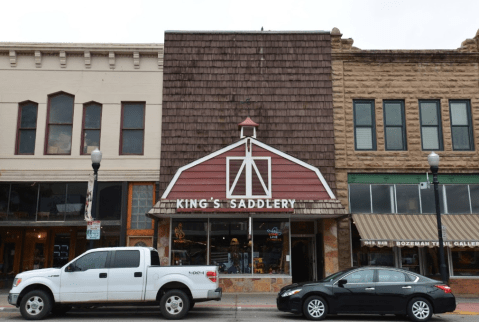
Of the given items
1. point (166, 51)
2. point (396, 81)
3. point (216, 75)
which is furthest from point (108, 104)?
point (396, 81)

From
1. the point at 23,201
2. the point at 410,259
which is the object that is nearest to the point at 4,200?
the point at 23,201

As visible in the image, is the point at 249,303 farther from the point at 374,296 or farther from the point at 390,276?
the point at 390,276

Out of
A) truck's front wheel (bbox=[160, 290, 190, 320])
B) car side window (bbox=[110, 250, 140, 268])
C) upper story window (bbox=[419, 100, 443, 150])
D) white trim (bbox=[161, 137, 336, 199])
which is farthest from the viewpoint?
upper story window (bbox=[419, 100, 443, 150])

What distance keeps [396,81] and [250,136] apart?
21.0 feet

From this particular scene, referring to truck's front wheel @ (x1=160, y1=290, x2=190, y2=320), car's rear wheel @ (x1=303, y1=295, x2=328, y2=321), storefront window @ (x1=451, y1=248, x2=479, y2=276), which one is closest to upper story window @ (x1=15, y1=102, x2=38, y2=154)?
truck's front wheel @ (x1=160, y1=290, x2=190, y2=320)

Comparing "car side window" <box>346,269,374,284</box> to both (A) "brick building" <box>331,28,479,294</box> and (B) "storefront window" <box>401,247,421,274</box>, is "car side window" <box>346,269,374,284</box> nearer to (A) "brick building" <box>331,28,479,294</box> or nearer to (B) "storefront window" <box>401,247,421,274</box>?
(A) "brick building" <box>331,28,479,294</box>

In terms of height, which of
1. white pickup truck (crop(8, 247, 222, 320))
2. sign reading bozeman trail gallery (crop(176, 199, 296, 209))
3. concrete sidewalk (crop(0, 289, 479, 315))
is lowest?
concrete sidewalk (crop(0, 289, 479, 315))

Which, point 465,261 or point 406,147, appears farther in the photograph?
point 406,147

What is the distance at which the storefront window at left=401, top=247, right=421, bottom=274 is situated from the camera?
16422mm

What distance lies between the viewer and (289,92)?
687 inches

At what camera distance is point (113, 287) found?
1109 centimetres

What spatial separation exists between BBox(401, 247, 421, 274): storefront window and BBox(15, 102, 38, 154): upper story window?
1410cm

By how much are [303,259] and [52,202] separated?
9693 mm

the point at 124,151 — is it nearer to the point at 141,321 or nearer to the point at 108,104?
the point at 108,104
